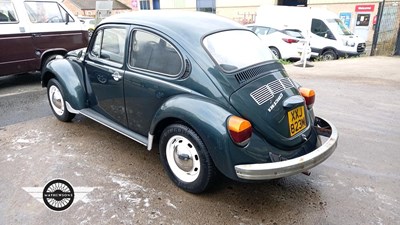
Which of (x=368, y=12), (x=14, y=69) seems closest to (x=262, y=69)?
(x=14, y=69)

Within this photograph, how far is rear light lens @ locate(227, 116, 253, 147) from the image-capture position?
259 centimetres

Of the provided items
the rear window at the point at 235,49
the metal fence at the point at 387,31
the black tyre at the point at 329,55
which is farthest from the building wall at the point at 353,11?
the rear window at the point at 235,49

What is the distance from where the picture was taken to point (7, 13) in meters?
6.48

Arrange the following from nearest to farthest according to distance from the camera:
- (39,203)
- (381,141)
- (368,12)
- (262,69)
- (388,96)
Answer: (39,203)
(262,69)
(381,141)
(388,96)
(368,12)

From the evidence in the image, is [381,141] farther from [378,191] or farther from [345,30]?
[345,30]

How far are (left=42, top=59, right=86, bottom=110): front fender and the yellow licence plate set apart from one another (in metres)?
2.77

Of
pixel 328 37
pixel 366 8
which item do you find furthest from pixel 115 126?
pixel 366 8

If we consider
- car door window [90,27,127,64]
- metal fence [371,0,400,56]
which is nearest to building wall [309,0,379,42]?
metal fence [371,0,400,56]

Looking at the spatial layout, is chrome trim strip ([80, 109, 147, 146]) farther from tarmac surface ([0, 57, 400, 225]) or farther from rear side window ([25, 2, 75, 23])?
rear side window ([25, 2, 75, 23])

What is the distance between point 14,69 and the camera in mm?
6730

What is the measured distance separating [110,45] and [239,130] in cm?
219

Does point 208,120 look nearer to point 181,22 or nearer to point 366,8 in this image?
point 181,22

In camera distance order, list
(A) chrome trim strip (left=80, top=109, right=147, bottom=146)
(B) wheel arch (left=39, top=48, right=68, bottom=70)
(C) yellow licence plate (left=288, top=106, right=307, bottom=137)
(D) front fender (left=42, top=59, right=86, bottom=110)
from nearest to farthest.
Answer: (C) yellow licence plate (left=288, top=106, right=307, bottom=137) < (A) chrome trim strip (left=80, top=109, right=147, bottom=146) < (D) front fender (left=42, top=59, right=86, bottom=110) < (B) wheel arch (left=39, top=48, right=68, bottom=70)

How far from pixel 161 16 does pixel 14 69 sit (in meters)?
4.81
